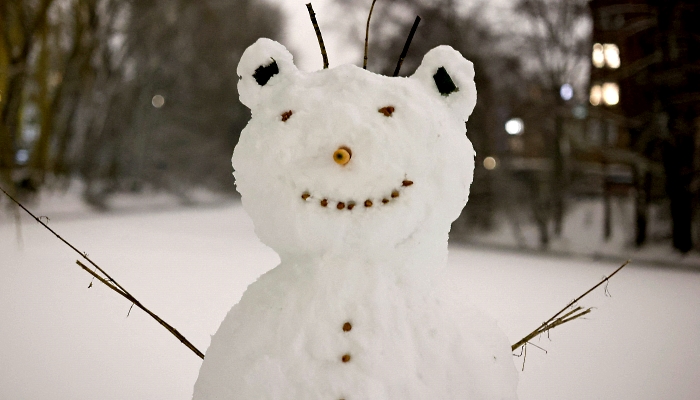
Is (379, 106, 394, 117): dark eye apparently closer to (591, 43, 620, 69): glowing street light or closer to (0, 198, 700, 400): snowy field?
(0, 198, 700, 400): snowy field

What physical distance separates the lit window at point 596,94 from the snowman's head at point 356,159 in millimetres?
10572

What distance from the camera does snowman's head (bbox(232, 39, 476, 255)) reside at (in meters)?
1.75

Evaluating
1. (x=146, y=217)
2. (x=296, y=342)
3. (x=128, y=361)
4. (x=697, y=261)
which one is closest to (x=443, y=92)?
(x=296, y=342)

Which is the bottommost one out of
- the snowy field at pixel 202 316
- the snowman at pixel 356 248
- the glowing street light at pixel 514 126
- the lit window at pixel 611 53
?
the snowy field at pixel 202 316

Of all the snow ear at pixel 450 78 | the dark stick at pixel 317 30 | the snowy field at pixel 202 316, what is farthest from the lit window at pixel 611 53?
the dark stick at pixel 317 30

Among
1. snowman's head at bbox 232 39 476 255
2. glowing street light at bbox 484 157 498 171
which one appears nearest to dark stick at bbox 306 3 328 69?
snowman's head at bbox 232 39 476 255

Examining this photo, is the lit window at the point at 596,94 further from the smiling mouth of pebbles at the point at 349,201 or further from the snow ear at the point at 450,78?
the smiling mouth of pebbles at the point at 349,201

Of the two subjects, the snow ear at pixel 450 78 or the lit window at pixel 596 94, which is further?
the lit window at pixel 596 94

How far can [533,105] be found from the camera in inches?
440

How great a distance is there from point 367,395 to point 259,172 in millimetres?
843

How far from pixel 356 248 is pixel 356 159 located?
320 millimetres

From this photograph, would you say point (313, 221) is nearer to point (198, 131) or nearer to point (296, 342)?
point (296, 342)

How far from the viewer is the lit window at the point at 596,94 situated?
11.3 meters

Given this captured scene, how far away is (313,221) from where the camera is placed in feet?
5.82
